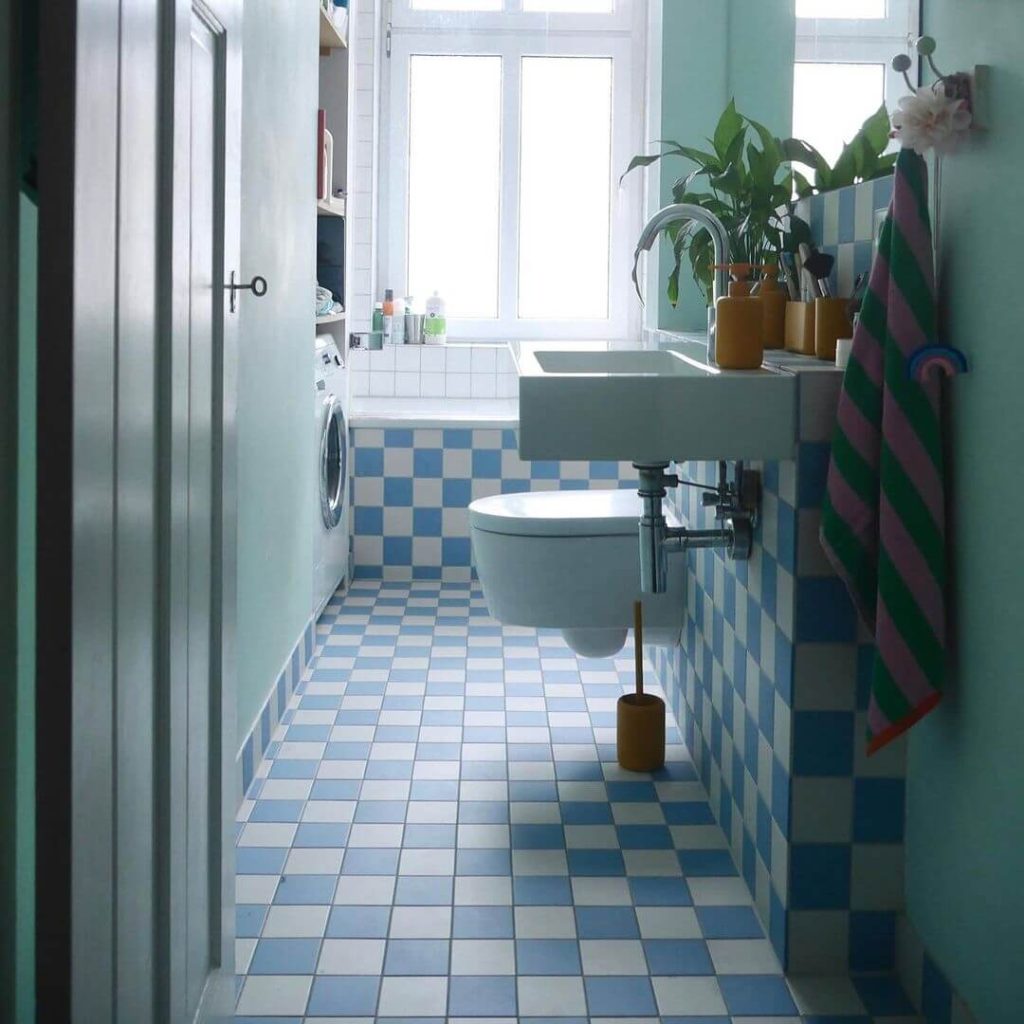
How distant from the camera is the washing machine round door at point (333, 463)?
4.00 metres

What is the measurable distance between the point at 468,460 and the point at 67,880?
371 cm

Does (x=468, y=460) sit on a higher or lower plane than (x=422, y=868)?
higher

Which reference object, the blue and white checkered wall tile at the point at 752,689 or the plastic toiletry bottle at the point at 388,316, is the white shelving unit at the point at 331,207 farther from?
the blue and white checkered wall tile at the point at 752,689

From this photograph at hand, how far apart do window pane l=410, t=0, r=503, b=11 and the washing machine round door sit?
1745 millimetres

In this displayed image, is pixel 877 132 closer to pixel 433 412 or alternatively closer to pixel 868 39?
pixel 868 39

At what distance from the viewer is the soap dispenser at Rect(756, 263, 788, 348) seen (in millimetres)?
2559

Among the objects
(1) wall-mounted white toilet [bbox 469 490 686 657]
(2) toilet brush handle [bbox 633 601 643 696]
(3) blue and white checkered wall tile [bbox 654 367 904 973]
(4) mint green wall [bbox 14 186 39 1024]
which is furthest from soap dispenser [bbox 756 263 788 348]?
(4) mint green wall [bbox 14 186 39 1024]

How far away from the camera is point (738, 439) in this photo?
6.58ft

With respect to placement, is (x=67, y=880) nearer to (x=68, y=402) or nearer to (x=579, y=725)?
(x=68, y=402)

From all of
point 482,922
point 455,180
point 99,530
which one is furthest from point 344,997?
point 455,180

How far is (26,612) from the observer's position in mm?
1160

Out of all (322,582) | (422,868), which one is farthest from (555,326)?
(422,868)

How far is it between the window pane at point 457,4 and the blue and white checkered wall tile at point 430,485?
67.1 inches

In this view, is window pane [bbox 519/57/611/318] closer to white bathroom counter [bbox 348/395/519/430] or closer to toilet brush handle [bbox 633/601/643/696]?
white bathroom counter [bbox 348/395/519/430]
